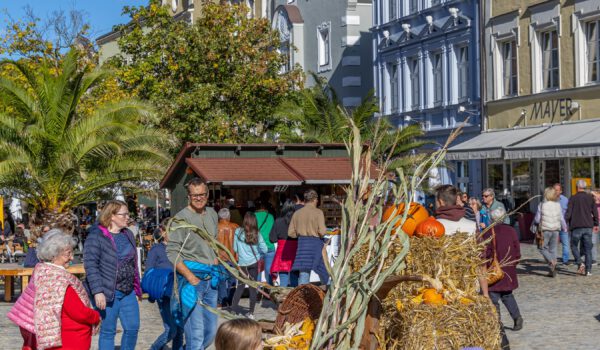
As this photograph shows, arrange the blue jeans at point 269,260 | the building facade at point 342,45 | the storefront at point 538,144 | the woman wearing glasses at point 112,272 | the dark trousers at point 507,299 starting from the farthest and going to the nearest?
the building facade at point 342,45 → the storefront at point 538,144 → the blue jeans at point 269,260 → the dark trousers at point 507,299 → the woman wearing glasses at point 112,272

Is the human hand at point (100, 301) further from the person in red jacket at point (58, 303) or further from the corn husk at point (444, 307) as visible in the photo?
the corn husk at point (444, 307)

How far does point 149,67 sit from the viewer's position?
3628 cm

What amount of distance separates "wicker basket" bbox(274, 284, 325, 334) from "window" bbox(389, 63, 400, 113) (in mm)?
35141

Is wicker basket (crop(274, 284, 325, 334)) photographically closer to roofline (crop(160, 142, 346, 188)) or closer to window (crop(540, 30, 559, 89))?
roofline (crop(160, 142, 346, 188))

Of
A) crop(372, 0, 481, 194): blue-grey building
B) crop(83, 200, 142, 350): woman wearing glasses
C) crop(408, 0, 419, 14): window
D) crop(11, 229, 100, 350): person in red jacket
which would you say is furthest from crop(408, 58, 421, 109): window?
crop(11, 229, 100, 350): person in red jacket

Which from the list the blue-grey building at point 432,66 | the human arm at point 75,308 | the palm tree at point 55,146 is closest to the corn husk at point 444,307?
the human arm at point 75,308

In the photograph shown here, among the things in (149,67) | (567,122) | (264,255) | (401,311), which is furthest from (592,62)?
(401,311)

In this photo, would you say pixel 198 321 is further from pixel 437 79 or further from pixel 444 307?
pixel 437 79

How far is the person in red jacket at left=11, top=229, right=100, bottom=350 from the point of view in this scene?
27.9 ft

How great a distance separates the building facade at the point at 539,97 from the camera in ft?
101

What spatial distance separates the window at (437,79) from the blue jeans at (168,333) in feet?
92.0

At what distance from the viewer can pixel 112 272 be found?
1034cm

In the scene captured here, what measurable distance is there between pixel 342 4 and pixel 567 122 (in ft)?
52.7

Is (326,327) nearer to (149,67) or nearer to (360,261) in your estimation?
(360,261)
